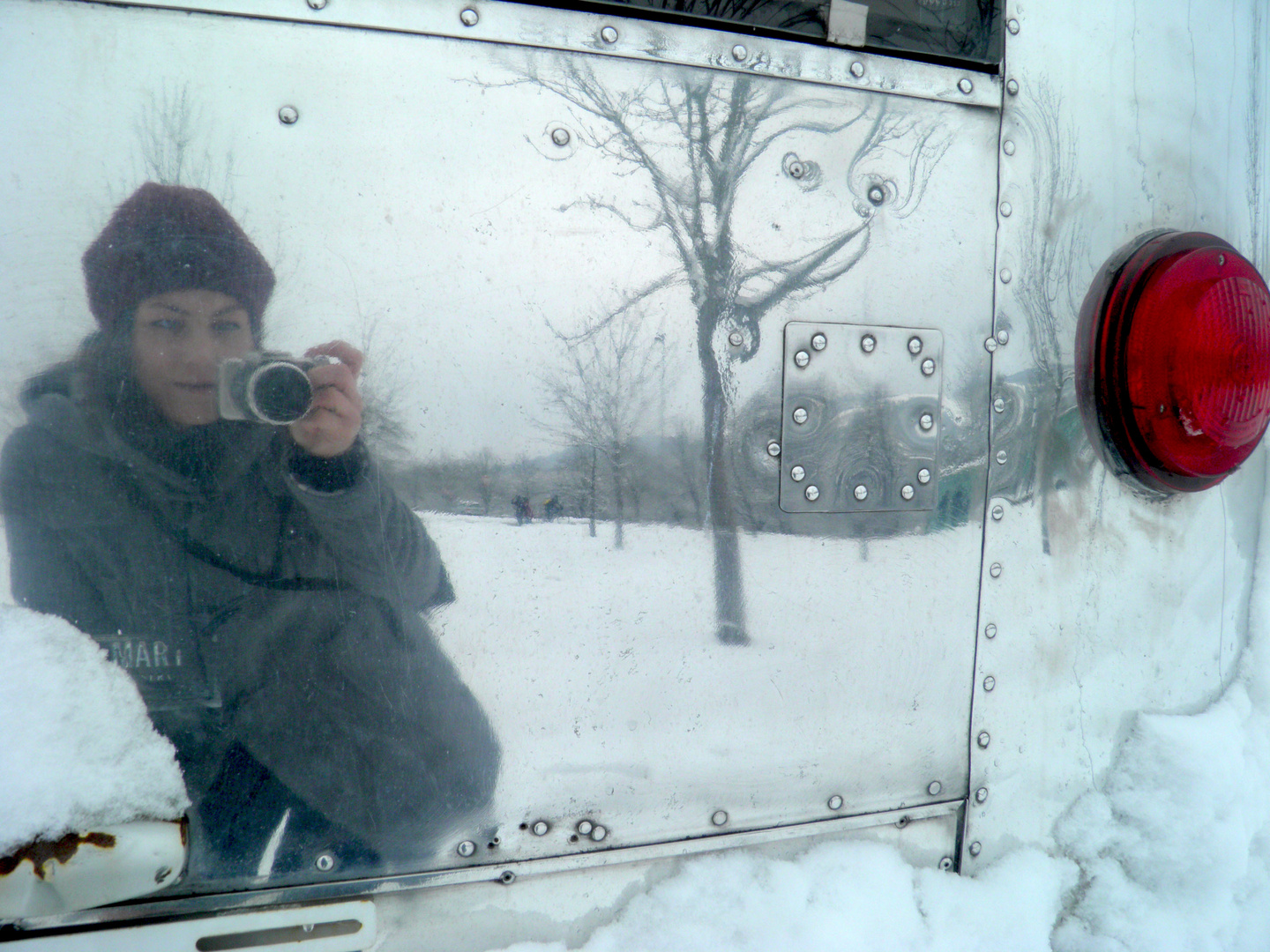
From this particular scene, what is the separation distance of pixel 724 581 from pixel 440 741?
0.33 metres

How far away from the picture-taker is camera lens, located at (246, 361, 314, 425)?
71 cm

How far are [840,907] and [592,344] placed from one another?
2.23 feet

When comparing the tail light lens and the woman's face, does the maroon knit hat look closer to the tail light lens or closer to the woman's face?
the woman's face

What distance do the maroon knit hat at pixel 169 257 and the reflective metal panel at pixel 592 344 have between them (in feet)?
0.04

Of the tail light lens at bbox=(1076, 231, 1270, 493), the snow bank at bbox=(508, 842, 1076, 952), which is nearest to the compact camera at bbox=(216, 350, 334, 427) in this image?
the snow bank at bbox=(508, 842, 1076, 952)

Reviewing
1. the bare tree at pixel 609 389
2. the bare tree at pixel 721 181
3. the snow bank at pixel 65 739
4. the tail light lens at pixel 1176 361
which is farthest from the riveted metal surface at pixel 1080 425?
the snow bank at pixel 65 739

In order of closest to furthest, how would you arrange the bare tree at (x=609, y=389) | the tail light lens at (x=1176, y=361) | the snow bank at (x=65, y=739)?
the snow bank at (x=65, y=739)
the bare tree at (x=609, y=389)
the tail light lens at (x=1176, y=361)

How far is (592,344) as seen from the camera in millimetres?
787

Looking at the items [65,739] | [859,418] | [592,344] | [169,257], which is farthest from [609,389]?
[65,739]

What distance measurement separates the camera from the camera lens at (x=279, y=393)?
2.31 ft

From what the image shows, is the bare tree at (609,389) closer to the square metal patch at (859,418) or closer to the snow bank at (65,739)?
the square metal patch at (859,418)

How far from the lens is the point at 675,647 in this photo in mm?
836

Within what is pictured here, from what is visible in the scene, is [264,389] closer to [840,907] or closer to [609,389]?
[609,389]

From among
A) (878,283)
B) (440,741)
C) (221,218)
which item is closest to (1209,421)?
(878,283)
